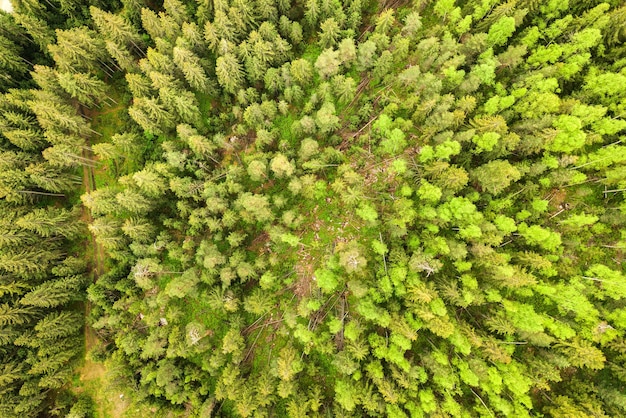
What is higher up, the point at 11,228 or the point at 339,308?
the point at 11,228

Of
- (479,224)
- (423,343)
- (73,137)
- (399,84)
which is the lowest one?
(423,343)

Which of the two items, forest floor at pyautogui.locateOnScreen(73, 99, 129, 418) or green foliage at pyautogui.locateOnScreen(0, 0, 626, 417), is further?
forest floor at pyautogui.locateOnScreen(73, 99, 129, 418)

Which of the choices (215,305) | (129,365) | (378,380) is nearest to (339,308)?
(378,380)

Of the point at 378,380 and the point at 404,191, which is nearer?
the point at 378,380

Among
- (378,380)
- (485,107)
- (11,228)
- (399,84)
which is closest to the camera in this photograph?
(378,380)

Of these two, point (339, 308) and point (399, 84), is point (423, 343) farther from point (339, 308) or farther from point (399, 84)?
point (399, 84)

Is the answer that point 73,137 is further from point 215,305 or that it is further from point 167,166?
point 215,305

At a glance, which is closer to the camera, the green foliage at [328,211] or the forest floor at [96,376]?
the green foliage at [328,211]

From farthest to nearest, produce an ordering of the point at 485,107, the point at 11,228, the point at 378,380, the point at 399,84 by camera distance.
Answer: the point at 399,84
the point at 11,228
the point at 485,107
the point at 378,380

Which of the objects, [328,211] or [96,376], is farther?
[96,376]

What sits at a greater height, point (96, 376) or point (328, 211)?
point (328, 211)
